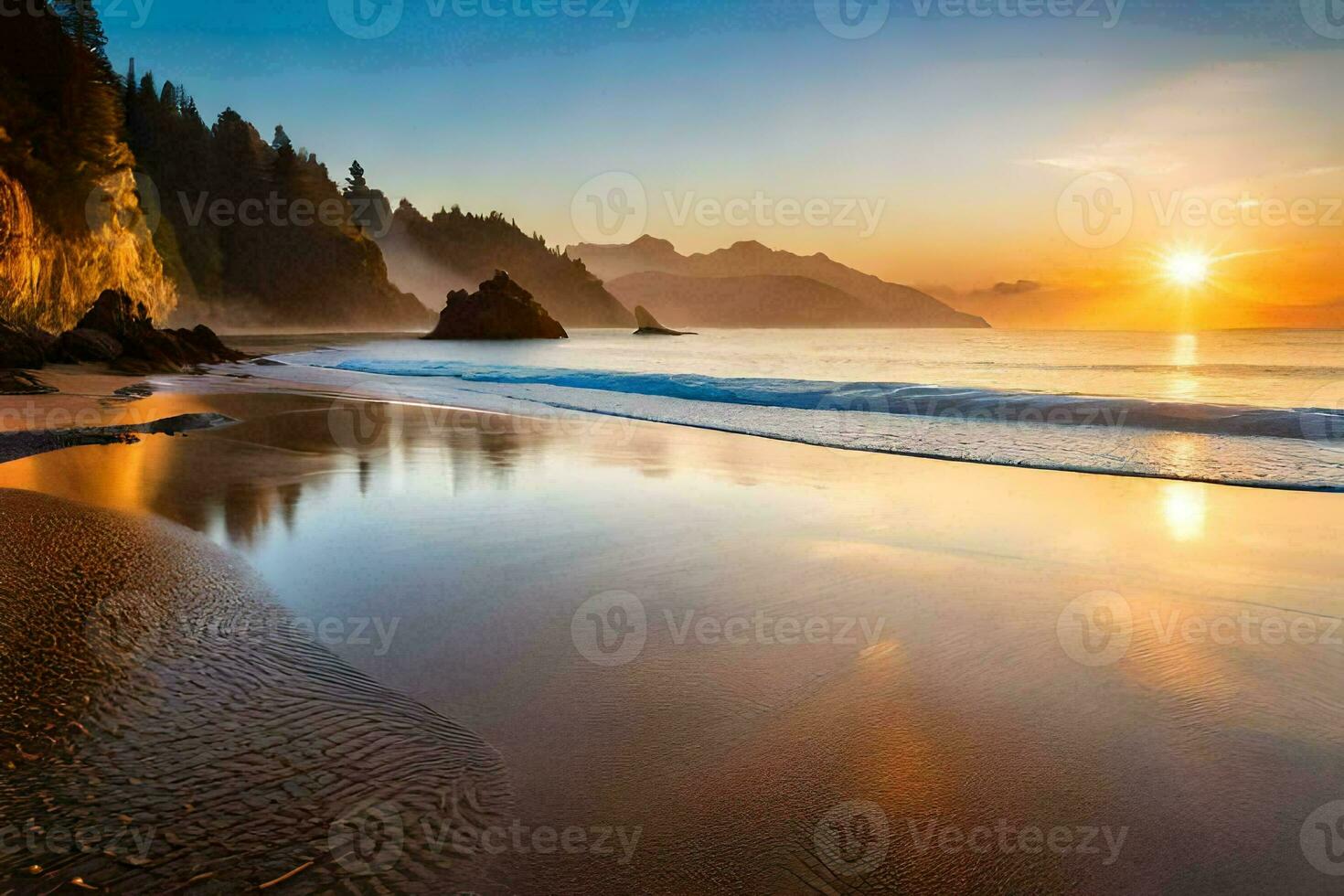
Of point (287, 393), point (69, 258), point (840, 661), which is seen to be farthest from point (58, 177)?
point (840, 661)

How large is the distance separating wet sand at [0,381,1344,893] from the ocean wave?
697cm

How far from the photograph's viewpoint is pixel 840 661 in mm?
3855

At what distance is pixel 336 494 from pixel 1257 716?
719 cm

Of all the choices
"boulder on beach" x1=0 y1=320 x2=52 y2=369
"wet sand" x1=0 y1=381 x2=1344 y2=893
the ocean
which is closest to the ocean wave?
the ocean

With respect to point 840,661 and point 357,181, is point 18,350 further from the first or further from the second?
point 357,181

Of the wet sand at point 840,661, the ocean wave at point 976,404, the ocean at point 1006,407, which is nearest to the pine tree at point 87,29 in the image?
the ocean at point 1006,407

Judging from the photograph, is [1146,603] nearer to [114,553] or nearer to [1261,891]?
[1261,891]

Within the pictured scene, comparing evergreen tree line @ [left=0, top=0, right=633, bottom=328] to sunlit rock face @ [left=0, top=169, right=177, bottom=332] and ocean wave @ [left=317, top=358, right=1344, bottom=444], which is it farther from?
ocean wave @ [left=317, top=358, right=1344, bottom=444]

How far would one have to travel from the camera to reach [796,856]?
238cm

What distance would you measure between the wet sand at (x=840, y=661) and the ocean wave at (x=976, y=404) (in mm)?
6974

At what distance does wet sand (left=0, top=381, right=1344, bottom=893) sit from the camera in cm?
245

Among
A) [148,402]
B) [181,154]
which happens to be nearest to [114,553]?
[148,402]

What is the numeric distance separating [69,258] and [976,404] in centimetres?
3696

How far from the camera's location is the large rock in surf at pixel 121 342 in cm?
2244
